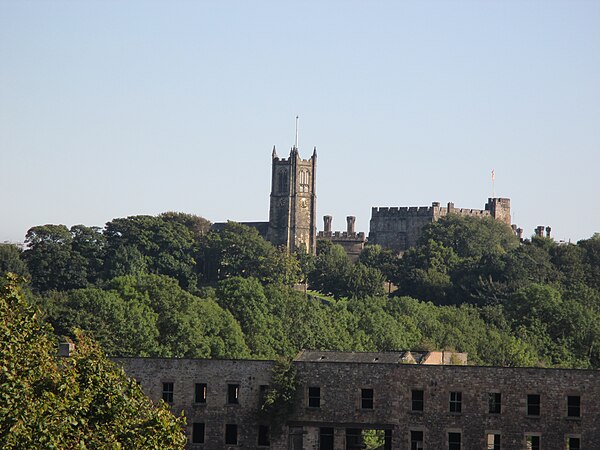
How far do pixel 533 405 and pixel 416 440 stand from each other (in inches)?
229

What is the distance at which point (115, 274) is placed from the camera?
183m

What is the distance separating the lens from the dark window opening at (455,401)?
7581 centimetres

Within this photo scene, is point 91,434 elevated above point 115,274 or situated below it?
below

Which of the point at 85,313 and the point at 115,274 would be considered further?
the point at 115,274

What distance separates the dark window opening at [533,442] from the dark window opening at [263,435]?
1250cm

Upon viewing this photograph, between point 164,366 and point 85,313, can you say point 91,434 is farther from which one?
point 85,313

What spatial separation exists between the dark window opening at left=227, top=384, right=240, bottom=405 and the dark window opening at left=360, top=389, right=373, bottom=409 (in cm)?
611

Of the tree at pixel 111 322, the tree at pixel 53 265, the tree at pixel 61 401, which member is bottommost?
the tree at pixel 61 401

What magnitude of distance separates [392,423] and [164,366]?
457 inches

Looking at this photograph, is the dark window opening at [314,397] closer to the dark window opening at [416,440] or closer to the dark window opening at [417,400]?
the dark window opening at [417,400]

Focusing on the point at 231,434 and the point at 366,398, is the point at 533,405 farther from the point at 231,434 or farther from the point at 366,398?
the point at 231,434

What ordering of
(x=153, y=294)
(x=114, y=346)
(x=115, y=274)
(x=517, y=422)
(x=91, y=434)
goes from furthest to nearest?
(x=115, y=274) < (x=153, y=294) < (x=114, y=346) < (x=517, y=422) < (x=91, y=434)

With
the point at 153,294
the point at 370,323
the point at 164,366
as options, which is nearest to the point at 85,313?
the point at 153,294

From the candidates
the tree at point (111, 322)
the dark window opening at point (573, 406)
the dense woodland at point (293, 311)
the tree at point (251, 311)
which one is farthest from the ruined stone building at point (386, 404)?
the tree at point (251, 311)
